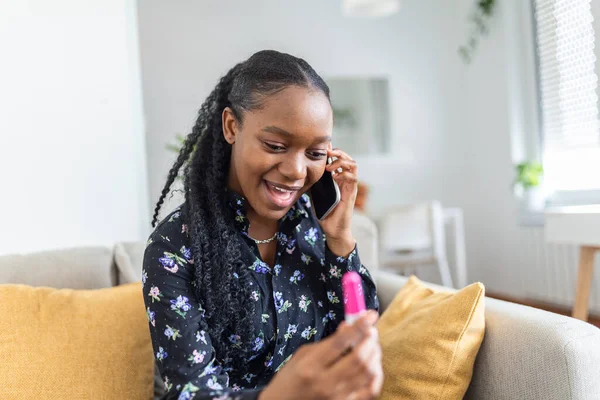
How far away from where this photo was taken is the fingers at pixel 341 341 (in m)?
0.66

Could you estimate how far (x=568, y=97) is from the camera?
11.8ft

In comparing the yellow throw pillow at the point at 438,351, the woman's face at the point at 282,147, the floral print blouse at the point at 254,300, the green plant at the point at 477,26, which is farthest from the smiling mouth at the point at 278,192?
the green plant at the point at 477,26

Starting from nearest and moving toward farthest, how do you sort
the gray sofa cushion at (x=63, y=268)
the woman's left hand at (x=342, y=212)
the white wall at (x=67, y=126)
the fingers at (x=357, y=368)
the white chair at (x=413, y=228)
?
the fingers at (x=357, y=368)
the woman's left hand at (x=342, y=212)
the gray sofa cushion at (x=63, y=268)
the white wall at (x=67, y=126)
the white chair at (x=413, y=228)

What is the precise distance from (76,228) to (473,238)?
344 centimetres

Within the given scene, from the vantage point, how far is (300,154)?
1.02 meters

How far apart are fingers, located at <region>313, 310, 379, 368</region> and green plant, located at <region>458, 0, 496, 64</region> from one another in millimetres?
4172

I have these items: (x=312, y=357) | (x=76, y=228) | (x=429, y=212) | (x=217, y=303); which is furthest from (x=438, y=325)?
(x=429, y=212)

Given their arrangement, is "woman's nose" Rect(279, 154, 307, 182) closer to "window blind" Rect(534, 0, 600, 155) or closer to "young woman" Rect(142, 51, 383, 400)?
"young woman" Rect(142, 51, 383, 400)

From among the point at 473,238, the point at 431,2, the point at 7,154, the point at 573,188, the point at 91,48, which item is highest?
the point at 431,2

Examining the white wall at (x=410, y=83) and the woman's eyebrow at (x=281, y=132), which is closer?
the woman's eyebrow at (x=281, y=132)

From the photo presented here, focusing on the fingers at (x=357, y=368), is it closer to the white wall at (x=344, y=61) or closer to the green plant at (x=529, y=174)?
the green plant at (x=529, y=174)

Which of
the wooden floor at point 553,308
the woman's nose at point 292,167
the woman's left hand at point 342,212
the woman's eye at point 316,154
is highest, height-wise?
the woman's eye at point 316,154

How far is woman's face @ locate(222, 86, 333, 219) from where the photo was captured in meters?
1.00

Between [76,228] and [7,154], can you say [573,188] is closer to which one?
[76,228]
